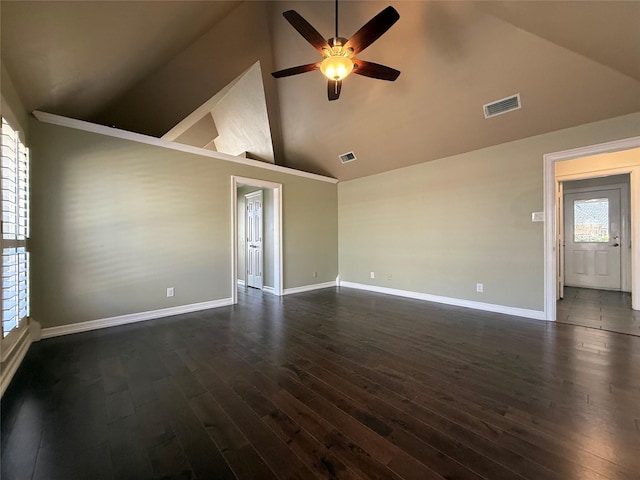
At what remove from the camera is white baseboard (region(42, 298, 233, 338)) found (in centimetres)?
292

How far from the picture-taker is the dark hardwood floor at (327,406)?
1.25 metres

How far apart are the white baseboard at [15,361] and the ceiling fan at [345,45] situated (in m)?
3.40

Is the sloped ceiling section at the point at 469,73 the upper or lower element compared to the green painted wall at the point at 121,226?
upper

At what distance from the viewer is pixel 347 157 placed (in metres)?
5.09

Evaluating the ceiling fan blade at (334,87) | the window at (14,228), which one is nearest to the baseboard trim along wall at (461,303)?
the ceiling fan blade at (334,87)

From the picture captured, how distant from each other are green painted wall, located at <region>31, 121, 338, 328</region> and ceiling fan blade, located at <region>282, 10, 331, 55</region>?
2.47m

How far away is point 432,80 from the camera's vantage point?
3191mm

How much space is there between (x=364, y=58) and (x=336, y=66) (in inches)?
47.6

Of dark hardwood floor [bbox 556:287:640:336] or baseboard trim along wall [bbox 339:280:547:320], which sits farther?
baseboard trim along wall [bbox 339:280:547:320]

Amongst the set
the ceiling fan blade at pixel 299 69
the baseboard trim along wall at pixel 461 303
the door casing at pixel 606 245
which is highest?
the ceiling fan blade at pixel 299 69

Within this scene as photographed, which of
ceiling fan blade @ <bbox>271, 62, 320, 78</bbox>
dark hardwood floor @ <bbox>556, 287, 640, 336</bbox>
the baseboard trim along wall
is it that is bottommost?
dark hardwood floor @ <bbox>556, 287, 640, 336</bbox>

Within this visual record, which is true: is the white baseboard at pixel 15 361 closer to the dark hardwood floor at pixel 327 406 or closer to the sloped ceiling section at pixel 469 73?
the dark hardwood floor at pixel 327 406

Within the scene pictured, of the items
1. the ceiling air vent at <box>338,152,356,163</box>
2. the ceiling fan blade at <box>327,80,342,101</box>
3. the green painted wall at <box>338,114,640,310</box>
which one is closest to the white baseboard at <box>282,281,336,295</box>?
the green painted wall at <box>338,114,640,310</box>

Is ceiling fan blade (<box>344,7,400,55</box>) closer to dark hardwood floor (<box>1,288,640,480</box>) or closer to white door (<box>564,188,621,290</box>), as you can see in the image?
dark hardwood floor (<box>1,288,640,480</box>)
